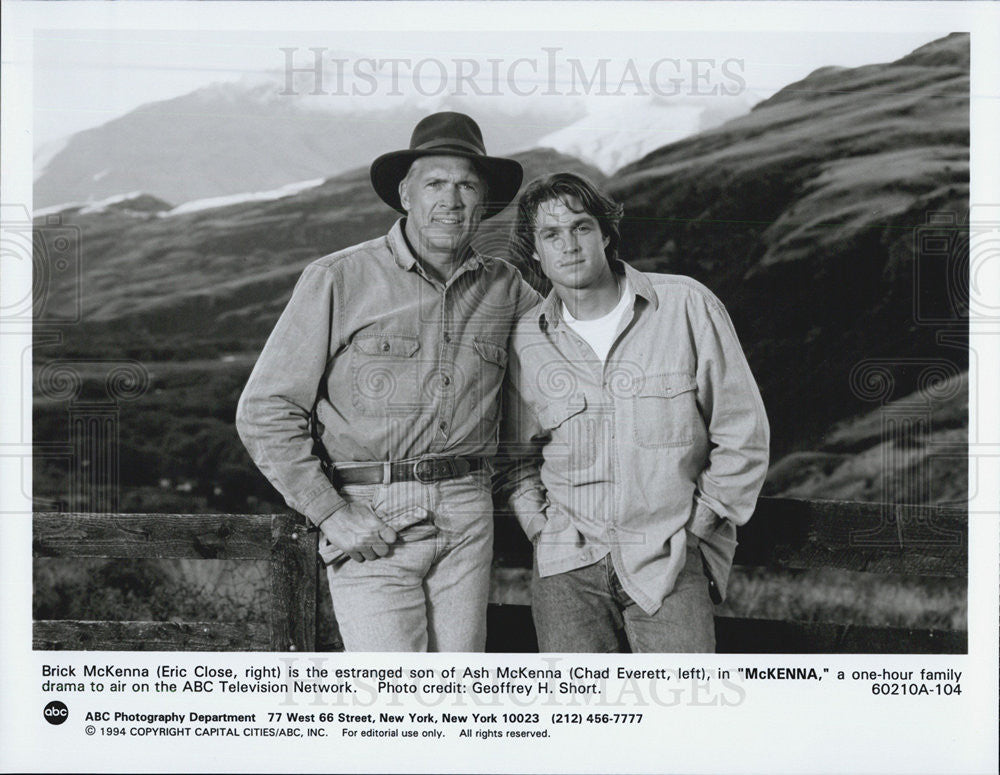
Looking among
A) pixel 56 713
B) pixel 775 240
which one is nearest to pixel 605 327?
pixel 775 240

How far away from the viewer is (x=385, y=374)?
337 cm

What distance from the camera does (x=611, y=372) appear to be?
333 centimetres

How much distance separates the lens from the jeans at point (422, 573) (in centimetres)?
334

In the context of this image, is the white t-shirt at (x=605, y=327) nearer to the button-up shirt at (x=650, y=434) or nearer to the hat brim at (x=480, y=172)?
the button-up shirt at (x=650, y=434)

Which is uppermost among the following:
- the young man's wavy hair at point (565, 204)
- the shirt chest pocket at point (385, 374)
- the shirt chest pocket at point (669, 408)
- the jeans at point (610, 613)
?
the young man's wavy hair at point (565, 204)

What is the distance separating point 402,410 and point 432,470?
0.23 m

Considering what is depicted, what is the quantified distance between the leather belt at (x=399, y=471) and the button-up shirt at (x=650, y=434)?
36 centimetres

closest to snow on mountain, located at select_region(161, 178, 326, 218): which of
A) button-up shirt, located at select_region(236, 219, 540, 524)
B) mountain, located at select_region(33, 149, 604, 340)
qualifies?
mountain, located at select_region(33, 149, 604, 340)

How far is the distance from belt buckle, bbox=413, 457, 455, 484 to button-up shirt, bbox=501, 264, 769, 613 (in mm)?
356

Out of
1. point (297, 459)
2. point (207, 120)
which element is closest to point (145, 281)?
point (207, 120)

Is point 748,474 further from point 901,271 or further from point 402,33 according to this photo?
point 402,33

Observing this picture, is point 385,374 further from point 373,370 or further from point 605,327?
point 605,327

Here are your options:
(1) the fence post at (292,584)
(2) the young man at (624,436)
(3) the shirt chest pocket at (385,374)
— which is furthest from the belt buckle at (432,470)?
(1) the fence post at (292,584)

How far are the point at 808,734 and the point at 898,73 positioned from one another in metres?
2.67
